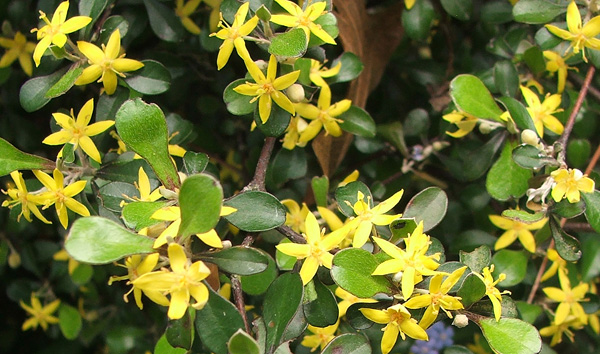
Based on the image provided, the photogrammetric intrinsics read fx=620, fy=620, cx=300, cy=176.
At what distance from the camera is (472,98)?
1.11 metres

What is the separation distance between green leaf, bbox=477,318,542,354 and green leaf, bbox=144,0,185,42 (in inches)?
31.0

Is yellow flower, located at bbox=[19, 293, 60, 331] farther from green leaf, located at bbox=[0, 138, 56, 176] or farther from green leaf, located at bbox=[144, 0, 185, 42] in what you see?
green leaf, located at bbox=[144, 0, 185, 42]

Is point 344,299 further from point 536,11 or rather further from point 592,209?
point 536,11

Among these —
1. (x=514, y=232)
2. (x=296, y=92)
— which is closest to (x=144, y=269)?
(x=296, y=92)

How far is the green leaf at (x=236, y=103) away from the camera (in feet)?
3.33

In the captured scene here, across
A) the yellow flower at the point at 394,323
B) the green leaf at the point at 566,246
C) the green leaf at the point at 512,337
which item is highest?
the yellow flower at the point at 394,323

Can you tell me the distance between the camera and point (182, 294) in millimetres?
774

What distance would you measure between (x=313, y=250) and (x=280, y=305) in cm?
10

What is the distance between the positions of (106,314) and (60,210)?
711mm

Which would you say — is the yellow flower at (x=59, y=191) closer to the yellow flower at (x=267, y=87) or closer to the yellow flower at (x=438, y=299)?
the yellow flower at (x=267, y=87)

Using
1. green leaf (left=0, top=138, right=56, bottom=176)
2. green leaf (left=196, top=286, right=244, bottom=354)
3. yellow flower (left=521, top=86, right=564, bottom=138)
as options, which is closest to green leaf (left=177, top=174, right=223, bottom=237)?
green leaf (left=196, top=286, right=244, bottom=354)

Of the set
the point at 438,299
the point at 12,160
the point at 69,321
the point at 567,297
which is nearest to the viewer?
the point at 438,299

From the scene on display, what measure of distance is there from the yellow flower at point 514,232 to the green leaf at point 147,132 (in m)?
0.67

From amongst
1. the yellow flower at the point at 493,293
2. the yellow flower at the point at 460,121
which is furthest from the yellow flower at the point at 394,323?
the yellow flower at the point at 460,121
